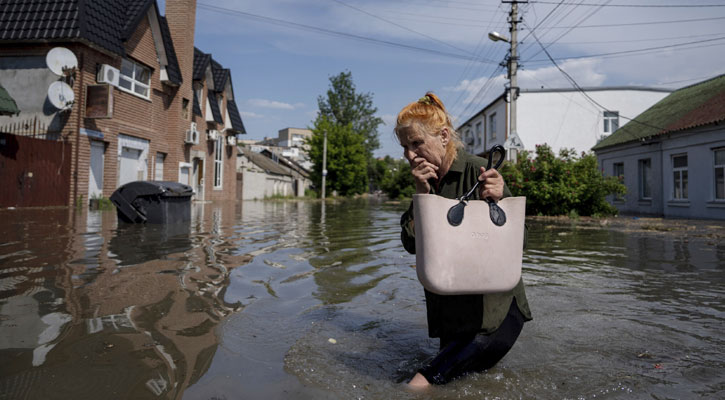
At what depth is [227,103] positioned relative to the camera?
29.6m

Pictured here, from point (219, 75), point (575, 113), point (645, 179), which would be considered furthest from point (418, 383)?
point (575, 113)

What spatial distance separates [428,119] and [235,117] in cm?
2987

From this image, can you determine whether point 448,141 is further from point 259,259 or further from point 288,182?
point 288,182

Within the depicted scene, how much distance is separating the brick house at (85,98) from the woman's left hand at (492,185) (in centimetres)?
1498

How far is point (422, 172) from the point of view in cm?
223

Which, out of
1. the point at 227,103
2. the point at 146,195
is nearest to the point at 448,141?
the point at 146,195

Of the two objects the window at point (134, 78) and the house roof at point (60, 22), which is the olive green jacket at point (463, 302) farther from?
the window at point (134, 78)

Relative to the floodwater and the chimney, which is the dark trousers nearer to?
the floodwater

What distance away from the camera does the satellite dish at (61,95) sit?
46.1ft

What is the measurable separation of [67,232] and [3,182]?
6724 millimetres

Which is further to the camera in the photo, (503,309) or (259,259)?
(259,259)

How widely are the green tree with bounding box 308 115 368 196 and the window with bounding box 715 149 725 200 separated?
34037mm

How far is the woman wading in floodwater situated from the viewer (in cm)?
222

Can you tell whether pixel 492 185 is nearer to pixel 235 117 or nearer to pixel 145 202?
pixel 145 202
